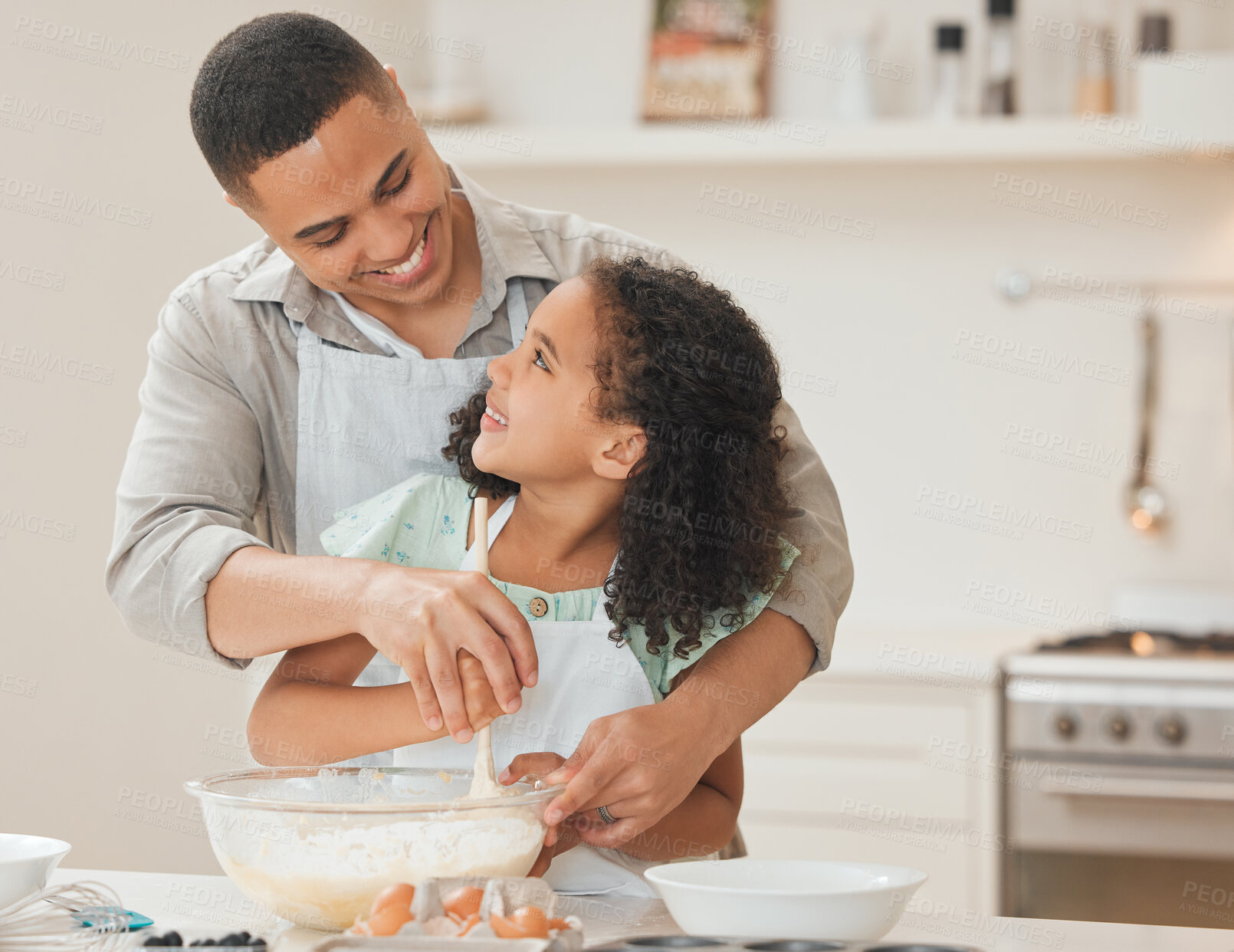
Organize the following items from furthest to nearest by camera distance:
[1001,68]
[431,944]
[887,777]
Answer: [1001,68], [887,777], [431,944]

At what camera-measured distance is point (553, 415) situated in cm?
115

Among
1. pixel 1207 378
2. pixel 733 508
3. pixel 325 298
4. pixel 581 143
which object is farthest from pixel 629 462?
pixel 1207 378

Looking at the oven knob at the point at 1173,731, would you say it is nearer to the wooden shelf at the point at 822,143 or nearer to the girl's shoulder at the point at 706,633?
the wooden shelf at the point at 822,143

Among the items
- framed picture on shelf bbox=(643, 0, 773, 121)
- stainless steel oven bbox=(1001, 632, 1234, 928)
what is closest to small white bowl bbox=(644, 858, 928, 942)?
stainless steel oven bbox=(1001, 632, 1234, 928)

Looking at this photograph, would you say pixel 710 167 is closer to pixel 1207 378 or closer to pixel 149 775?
Answer: pixel 1207 378

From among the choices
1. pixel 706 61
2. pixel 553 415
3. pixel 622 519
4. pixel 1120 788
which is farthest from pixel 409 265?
pixel 706 61

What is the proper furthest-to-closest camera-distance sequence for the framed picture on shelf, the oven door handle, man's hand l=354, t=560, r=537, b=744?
1. the framed picture on shelf
2. the oven door handle
3. man's hand l=354, t=560, r=537, b=744

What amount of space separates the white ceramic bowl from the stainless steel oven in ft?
5.65

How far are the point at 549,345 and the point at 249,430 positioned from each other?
0.35 meters

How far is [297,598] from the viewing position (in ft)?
3.35

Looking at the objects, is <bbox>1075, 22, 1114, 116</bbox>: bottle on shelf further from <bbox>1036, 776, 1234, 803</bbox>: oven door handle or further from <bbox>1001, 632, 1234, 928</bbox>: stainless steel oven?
<bbox>1036, 776, 1234, 803</bbox>: oven door handle

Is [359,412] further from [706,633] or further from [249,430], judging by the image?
[706,633]

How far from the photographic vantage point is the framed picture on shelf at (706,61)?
2744 millimetres

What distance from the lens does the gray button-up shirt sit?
1114 mm
